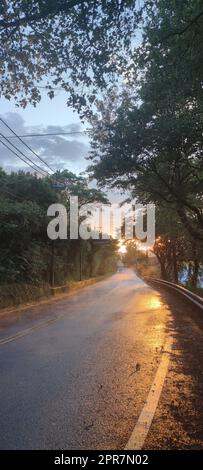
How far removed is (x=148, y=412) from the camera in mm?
6332

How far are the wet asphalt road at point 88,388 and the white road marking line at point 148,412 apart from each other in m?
0.07

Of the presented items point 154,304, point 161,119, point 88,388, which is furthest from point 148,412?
point 154,304

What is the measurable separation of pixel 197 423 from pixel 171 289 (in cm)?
2883

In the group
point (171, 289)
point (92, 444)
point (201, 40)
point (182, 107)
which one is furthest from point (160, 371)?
point (171, 289)

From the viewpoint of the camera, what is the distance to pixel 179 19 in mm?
8930

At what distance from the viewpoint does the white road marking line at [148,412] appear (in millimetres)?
5180

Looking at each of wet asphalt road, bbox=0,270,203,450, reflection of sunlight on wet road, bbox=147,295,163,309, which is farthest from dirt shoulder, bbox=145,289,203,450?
reflection of sunlight on wet road, bbox=147,295,163,309

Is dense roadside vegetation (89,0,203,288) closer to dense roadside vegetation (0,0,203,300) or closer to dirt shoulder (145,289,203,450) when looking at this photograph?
dense roadside vegetation (0,0,203,300)

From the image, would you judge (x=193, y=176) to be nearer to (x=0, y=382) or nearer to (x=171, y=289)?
(x=171, y=289)

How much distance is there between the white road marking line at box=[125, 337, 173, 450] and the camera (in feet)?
17.0

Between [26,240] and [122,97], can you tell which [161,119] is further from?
[26,240]

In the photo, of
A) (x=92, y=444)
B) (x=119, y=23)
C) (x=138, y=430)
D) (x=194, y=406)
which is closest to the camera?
(x=92, y=444)

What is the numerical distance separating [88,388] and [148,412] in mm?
1451

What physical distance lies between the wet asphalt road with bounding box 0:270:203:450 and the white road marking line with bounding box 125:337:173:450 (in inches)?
2.9
